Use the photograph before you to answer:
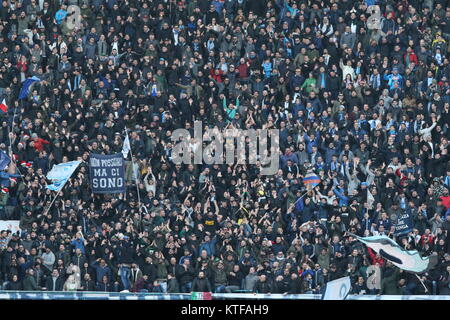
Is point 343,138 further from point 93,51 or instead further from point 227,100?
point 93,51

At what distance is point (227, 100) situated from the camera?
1973 inches

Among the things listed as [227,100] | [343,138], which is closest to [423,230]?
[343,138]

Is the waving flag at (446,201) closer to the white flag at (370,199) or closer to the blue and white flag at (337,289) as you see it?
the white flag at (370,199)

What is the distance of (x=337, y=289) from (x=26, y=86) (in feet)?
35.2

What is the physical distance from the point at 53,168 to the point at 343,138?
693 cm

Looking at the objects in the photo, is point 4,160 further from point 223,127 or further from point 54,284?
point 223,127

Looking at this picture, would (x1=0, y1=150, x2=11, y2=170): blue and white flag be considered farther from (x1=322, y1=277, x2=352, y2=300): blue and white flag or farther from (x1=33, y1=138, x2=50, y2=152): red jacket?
(x1=322, y1=277, x2=352, y2=300): blue and white flag

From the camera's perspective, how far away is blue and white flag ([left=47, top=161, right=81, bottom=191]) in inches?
1880

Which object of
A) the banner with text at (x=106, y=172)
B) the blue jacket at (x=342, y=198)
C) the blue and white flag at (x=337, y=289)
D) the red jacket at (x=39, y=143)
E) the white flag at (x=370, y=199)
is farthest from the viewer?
the red jacket at (x=39, y=143)

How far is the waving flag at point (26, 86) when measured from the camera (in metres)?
50.4

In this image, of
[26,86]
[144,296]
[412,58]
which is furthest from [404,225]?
[26,86]

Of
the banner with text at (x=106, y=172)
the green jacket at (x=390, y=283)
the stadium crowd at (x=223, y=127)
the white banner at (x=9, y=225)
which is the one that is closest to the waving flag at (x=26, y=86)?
the stadium crowd at (x=223, y=127)

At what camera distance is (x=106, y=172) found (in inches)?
1879

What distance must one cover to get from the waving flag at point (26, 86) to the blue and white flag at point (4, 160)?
7.23 ft
